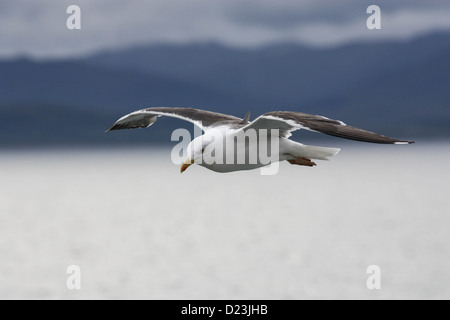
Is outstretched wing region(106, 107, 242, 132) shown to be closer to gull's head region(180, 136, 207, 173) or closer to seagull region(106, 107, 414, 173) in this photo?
seagull region(106, 107, 414, 173)

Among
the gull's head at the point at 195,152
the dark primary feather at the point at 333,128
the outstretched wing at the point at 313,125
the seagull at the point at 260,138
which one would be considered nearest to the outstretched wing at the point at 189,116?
the seagull at the point at 260,138

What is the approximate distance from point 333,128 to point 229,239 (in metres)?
45.1

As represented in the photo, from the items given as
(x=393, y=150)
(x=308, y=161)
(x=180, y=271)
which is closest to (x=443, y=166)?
(x=393, y=150)

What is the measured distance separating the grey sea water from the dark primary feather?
25800 millimetres

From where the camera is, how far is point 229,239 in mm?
57062

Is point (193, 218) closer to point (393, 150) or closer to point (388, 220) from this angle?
point (388, 220)

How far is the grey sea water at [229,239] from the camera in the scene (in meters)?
41.2

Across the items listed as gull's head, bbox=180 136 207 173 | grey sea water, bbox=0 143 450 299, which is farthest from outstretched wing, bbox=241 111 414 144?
grey sea water, bbox=0 143 450 299

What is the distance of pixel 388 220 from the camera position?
65.1 meters

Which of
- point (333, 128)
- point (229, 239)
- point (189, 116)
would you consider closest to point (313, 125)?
point (333, 128)

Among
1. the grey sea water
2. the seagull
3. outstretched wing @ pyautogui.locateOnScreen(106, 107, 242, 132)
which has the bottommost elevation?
the grey sea water

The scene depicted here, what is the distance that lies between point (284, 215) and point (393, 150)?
129921mm

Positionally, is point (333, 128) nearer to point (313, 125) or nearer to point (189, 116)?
point (313, 125)

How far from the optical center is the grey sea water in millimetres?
41250
